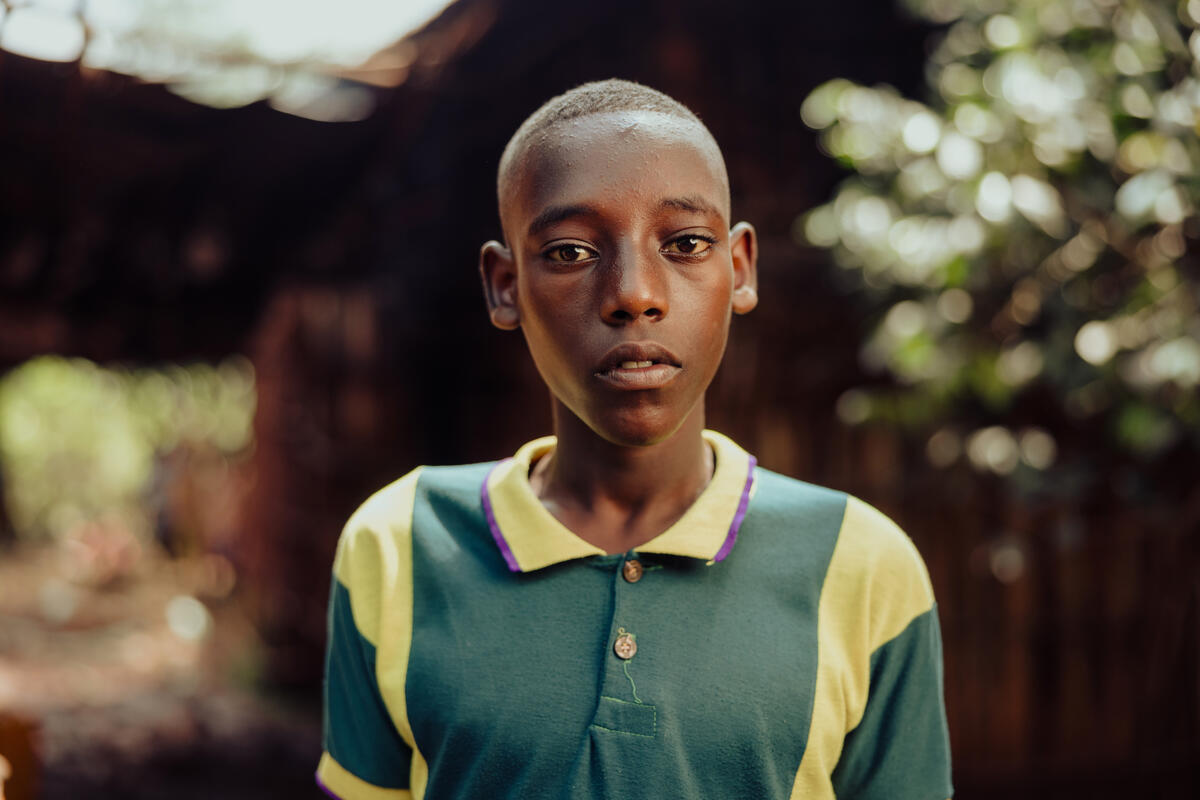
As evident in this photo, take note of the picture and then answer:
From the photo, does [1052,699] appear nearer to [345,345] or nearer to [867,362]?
[867,362]

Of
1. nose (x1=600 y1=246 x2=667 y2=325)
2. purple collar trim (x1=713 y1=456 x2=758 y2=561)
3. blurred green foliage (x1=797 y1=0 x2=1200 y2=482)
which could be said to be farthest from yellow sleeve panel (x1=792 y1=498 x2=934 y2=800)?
blurred green foliage (x1=797 y1=0 x2=1200 y2=482)

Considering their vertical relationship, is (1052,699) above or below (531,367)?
below

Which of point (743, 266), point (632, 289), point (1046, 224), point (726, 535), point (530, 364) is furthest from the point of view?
point (530, 364)

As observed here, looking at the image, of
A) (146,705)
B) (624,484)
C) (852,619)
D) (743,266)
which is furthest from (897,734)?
(146,705)

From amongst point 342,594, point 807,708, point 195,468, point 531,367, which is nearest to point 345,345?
point 531,367

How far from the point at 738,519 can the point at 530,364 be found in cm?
318

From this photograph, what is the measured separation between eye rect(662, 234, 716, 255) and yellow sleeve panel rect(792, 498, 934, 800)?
392 mm

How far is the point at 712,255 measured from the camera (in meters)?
1.22

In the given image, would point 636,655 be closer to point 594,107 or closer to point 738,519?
point 738,519

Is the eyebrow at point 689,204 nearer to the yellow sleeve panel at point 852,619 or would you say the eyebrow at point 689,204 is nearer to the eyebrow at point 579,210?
the eyebrow at point 579,210

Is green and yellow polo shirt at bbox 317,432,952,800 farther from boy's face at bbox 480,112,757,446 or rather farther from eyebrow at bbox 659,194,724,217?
eyebrow at bbox 659,194,724,217

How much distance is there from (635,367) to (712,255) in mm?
177

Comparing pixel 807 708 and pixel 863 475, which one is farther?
pixel 863 475

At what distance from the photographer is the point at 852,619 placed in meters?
1.23
